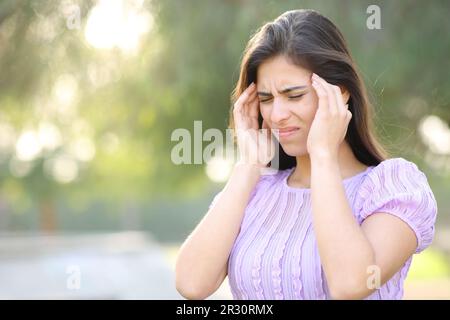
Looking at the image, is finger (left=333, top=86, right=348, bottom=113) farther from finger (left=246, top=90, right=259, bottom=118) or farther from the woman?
finger (left=246, top=90, right=259, bottom=118)

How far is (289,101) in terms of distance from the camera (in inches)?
84.3

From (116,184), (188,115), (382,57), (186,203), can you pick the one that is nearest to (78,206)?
(116,184)

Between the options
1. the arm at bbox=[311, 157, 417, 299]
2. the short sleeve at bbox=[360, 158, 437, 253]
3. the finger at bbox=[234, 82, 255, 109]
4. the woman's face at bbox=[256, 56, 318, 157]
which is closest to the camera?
the arm at bbox=[311, 157, 417, 299]

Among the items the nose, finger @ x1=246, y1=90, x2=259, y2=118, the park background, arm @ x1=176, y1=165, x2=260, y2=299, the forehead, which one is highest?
the park background

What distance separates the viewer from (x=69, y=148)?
2006 centimetres

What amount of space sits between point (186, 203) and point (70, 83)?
22827mm

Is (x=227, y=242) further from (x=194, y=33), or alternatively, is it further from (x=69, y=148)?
(x=69, y=148)

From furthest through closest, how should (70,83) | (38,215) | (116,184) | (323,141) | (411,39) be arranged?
1. (38,215)
2. (116,184)
3. (70,83)
4. (411,39)
5. (323,141)

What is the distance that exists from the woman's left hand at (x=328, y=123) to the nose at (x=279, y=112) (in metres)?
0.11

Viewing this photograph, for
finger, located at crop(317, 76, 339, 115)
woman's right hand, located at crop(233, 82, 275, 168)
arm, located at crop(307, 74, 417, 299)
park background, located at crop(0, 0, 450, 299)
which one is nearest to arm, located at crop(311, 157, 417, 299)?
arm, located at crop(307, 74, 417, 299)

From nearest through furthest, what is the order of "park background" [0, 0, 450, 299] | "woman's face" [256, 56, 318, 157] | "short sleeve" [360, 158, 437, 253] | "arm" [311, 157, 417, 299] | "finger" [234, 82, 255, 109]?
"arm" [311, 157, 417, 299] < "short sleeve" [360, 158, 437, 253] < "woman's face" [256, 56, 318, 157] < "finger" [234, 82, 255, 109] < "park background" [0, 0, 450, 299]

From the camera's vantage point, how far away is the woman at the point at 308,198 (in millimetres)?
1930

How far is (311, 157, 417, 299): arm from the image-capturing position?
73.9 inches
